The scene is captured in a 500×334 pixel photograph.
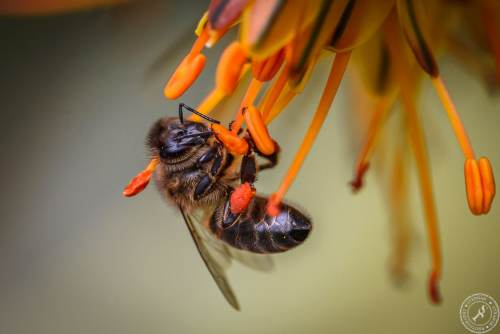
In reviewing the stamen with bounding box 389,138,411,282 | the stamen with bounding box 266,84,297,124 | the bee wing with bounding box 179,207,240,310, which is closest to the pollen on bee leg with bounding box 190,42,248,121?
the stamen with bounding box 266,84,297,124

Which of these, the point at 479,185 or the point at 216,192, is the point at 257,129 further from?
the point at 479,185

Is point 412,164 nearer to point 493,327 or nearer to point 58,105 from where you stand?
point 493,327

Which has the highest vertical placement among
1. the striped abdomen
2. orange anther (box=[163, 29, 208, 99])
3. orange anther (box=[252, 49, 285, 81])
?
orange anther (box=[252, 49, 285, 81])

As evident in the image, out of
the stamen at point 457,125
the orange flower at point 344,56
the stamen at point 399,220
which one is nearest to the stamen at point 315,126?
the orange flower at point 344,56

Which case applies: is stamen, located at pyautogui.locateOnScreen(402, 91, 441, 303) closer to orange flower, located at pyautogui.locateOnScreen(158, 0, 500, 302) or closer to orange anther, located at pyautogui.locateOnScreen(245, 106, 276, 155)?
orange flower, located at pyautogui.locateOnScreen(158, 0, 500, 302)

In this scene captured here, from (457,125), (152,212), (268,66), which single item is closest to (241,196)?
(268,66)

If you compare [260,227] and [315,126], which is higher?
[315,126]

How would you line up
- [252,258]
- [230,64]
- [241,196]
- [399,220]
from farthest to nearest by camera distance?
[399,220], [252,258], [241,196], [230,64]
